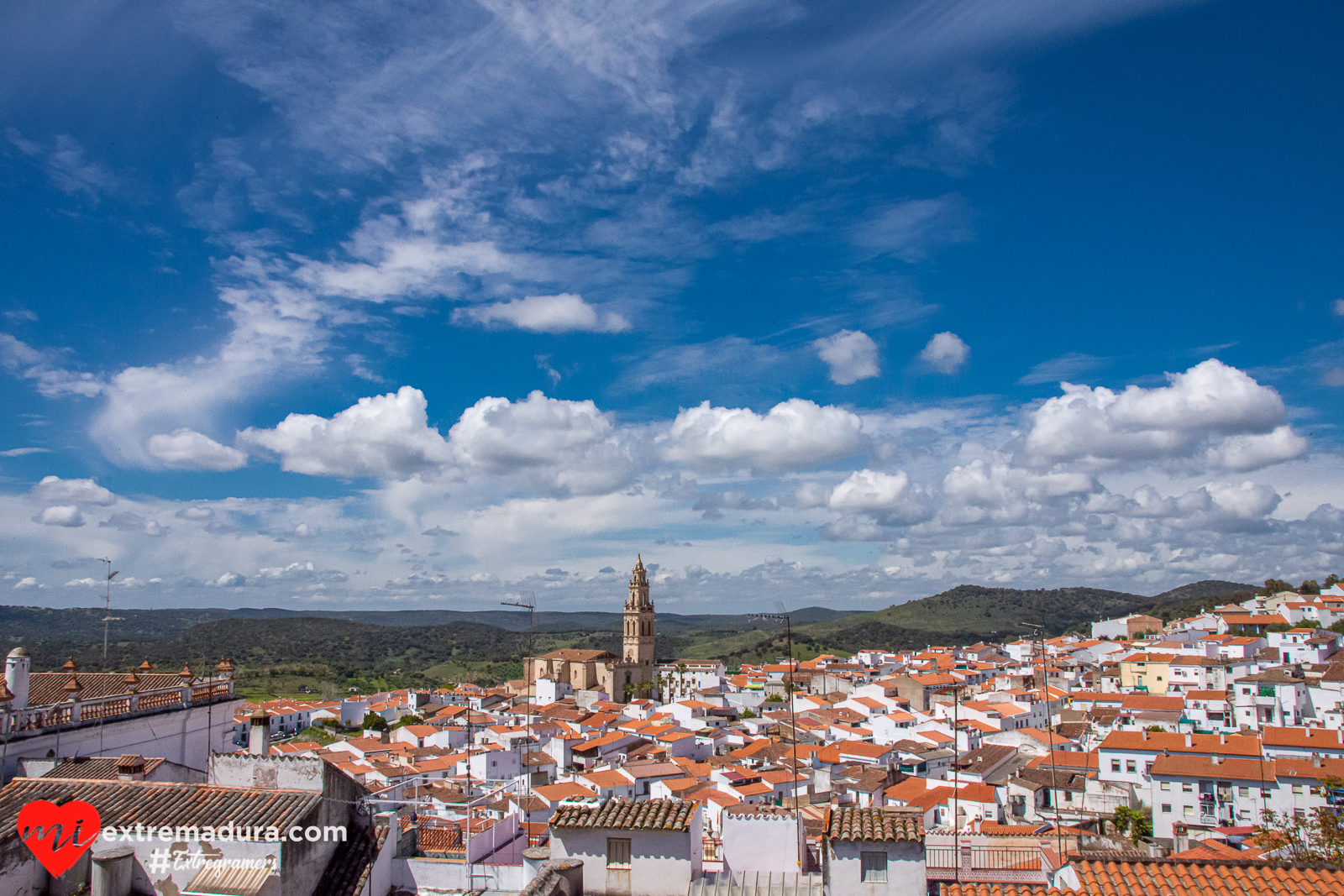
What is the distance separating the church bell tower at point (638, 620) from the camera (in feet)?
330

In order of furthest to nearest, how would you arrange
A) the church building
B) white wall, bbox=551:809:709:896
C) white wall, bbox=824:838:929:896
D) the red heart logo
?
the church building, the red heart logo, white wall, bbox=551:809:709:896, white wall, bbox=824:838:929:896

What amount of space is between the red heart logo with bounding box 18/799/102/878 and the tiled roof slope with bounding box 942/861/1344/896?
9.33 metres

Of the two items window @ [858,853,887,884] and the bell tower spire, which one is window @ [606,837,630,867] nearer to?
window @ [858,853,887,884]

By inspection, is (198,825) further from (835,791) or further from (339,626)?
(339,626)

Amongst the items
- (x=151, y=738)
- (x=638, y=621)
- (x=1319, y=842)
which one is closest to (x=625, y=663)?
(x=638, y=621)

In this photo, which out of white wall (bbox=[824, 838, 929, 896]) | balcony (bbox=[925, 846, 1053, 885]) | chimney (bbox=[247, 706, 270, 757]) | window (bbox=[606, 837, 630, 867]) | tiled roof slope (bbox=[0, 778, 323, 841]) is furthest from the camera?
chimney (bbox=[247, 706, 270, 757])

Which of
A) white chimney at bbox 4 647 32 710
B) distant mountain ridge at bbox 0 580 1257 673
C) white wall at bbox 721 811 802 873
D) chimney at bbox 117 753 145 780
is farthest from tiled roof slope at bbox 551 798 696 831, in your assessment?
distant mountain ridge at bbox 0 580 1257 673

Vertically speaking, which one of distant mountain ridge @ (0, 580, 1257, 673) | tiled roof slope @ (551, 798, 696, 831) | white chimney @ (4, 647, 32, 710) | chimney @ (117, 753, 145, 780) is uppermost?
white chimney @ (4, 647, 32, 710)

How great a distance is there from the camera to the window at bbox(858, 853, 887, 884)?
878cm

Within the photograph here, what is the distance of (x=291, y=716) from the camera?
65812mm

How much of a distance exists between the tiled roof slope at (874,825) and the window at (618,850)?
209 centimetres

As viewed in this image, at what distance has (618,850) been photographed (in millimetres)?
9070

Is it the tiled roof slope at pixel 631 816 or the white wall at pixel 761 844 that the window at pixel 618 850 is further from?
the white wall at pixel 761 844

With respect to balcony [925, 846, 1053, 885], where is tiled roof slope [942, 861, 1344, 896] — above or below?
above
